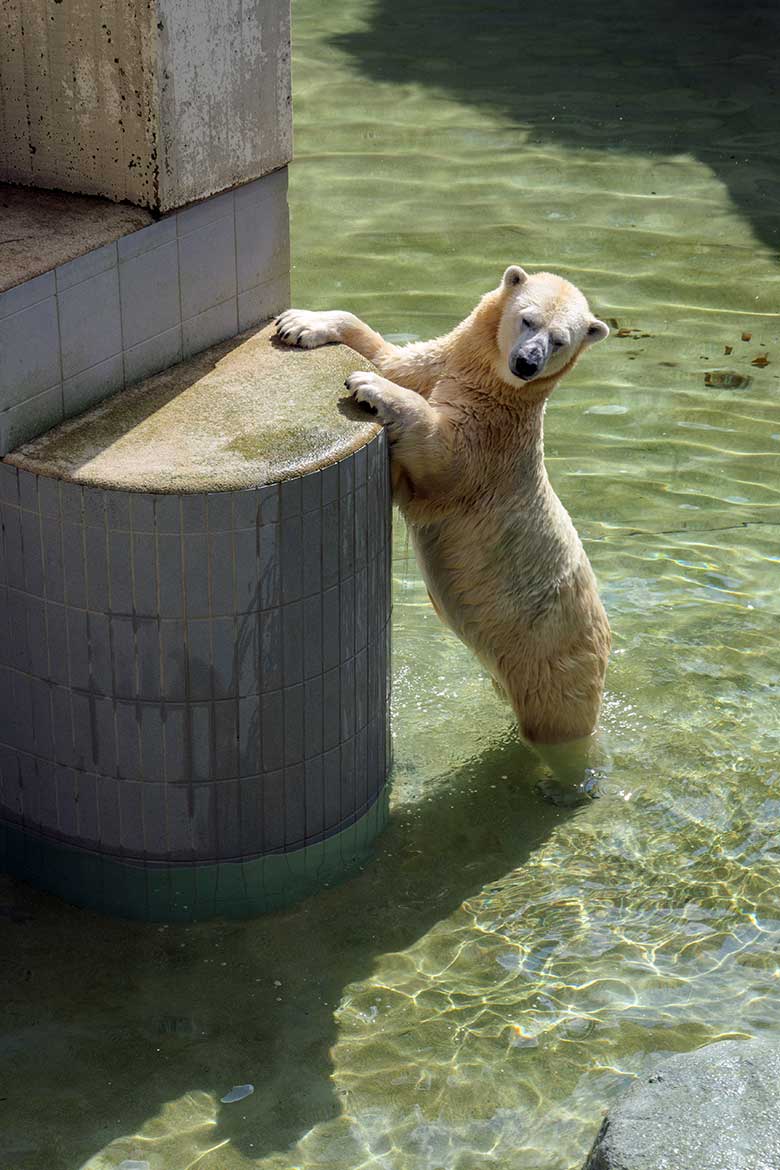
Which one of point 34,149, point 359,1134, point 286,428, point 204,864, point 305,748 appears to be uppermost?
point 34,149

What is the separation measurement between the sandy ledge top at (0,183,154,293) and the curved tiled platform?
0.45 meters

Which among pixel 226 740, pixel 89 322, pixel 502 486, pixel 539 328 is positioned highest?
pixel 89 322

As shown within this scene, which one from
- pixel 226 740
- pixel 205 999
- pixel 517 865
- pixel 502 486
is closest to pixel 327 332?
pixel 502 486

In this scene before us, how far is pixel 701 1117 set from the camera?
3605 mm

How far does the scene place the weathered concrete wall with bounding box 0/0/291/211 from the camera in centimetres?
431

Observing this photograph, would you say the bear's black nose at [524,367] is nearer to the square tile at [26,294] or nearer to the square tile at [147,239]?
the square tile at [147,239]

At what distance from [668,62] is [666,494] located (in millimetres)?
6062

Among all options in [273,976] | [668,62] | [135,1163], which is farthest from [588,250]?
[135,1163]

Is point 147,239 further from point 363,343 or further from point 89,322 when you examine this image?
point 363,343

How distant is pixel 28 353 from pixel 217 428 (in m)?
0.54

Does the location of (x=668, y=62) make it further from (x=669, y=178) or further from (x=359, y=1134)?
(x=359, y=1134)

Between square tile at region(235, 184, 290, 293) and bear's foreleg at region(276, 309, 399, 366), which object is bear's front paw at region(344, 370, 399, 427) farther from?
square tile at region(235, 184, 290, 293)

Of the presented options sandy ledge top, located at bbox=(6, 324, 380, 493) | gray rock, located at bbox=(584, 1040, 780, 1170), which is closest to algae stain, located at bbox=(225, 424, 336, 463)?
sandy ledge top, located at bbox=(6, 324, 380, 493)

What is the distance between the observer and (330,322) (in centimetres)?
491
